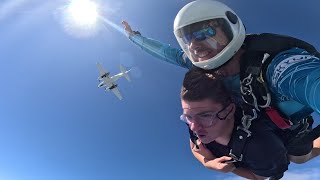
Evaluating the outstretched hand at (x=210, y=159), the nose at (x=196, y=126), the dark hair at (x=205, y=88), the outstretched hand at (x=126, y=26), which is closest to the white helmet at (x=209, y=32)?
the dark hair at (x=205, y=88)

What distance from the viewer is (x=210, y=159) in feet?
18.8

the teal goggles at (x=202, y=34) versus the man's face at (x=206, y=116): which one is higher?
the teal goggles at (x=202, y=34)

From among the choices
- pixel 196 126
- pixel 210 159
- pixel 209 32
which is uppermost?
pixel 209 32

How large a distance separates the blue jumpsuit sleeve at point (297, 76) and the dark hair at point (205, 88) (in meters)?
0.73

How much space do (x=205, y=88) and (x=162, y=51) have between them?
8.84ft

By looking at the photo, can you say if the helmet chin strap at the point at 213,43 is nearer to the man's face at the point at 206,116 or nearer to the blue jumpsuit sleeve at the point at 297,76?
the man's face at the point at 206,116

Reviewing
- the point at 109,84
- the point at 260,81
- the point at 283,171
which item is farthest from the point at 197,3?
the point at 109,84

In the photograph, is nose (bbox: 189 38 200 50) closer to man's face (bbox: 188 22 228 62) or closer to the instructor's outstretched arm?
man's face (bbox: 188 22 228 62)

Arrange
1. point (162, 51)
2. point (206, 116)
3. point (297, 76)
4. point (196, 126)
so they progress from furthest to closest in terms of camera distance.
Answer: point (162, 51) < point (196, 126) < point (206, 116) < point (297, 76)

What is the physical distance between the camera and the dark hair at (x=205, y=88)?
4648mm

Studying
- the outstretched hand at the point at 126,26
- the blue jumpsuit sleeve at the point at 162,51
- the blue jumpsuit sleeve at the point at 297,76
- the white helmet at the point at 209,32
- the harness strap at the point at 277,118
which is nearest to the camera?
the blue jumpsuit sleeve at the point at 297,76

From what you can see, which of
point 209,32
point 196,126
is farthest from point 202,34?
point 196,126

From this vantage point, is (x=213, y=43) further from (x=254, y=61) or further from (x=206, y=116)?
(x=206, y=116)

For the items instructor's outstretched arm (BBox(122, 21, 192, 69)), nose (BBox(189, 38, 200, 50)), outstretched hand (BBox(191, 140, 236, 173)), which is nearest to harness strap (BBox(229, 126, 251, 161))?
outstretched hand (BBox(191, 140, 236, 173))
